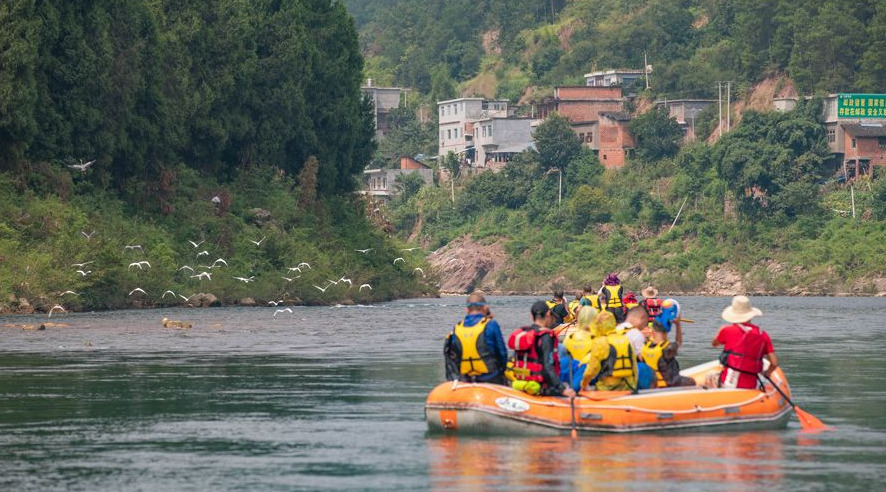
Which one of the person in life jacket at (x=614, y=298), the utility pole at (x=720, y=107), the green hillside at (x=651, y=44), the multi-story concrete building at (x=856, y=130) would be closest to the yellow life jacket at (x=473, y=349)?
the person in life jacket at (x=614, y=298)

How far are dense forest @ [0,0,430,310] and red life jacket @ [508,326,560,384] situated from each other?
4049 centimetres

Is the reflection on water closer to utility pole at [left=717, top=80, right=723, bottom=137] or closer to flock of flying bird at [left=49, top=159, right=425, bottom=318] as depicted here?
flock of flying bird at [left=49, top=159, right=425, bottom=318]

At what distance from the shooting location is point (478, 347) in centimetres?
2416

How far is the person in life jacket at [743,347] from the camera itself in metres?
24.6

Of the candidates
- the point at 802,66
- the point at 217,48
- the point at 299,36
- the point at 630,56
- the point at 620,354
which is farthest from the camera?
the point at 630,56

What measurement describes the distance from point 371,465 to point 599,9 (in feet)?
522

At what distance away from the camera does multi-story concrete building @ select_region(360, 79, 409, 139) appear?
168 metres

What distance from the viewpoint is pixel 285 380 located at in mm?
34000

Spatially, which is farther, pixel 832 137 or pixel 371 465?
pixel 832 137

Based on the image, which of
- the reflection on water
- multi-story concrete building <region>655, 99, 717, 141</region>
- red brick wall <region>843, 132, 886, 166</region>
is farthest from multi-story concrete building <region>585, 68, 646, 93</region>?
the reflection on water

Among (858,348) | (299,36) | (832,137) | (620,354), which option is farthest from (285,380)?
(832,137)

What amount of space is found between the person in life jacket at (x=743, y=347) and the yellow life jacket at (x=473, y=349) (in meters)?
3.40

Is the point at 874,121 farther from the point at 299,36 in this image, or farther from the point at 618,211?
the point at 299,36

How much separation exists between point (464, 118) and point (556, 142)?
808 inches
